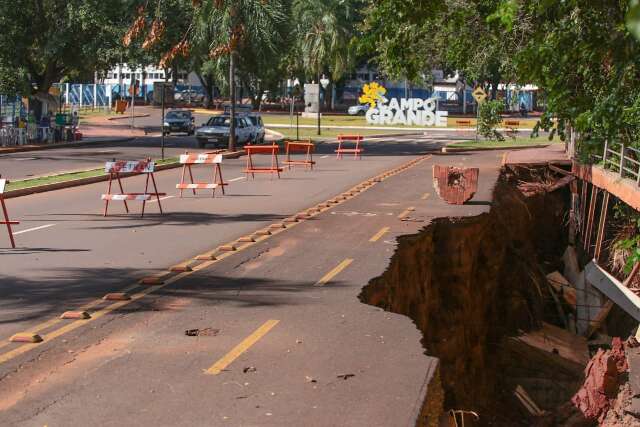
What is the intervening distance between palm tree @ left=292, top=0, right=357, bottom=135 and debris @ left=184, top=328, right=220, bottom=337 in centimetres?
6904

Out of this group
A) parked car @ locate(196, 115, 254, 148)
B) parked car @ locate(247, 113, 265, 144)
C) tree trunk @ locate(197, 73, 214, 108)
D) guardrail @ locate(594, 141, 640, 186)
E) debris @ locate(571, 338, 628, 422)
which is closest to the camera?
debris @ locate(571, 338, 628, 422)

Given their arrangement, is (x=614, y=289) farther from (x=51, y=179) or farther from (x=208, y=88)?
(x=208, y=88)

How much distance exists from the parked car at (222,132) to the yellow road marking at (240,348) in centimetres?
3776

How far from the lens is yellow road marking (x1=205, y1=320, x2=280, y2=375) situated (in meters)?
8.30

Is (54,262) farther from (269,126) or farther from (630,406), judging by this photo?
(269,126)

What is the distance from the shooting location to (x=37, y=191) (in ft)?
82.2

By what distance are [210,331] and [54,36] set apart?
4072 cm

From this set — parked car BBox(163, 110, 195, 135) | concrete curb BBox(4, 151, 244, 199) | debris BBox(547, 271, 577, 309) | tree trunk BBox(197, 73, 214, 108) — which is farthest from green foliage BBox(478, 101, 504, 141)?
tree trunk BBox(197, 73, 214, 108)

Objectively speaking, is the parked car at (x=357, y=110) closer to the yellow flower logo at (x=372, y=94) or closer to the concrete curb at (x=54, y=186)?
the yellow flower logo at (x=372, y=94)

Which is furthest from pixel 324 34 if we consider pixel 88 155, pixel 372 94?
pixel 88 155

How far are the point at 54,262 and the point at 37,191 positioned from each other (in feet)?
38.2

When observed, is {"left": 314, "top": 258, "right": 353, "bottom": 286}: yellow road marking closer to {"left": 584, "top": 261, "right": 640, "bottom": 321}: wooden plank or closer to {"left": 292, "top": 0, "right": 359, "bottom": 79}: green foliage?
{"left": 584, "top": 261, "right": 640, "bottom": 321}: wooden plank

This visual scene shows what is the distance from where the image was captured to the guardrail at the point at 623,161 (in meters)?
20.5

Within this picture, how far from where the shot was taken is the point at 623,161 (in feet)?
68.6
